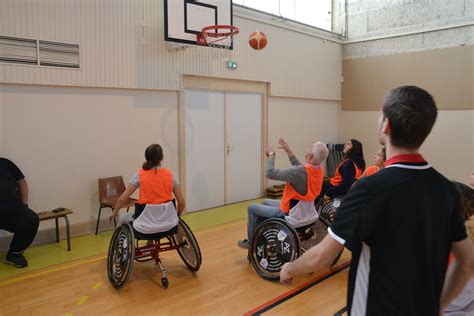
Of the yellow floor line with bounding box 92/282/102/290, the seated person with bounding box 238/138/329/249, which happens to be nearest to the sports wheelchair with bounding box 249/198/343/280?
the seated person with bounding box 238/138/329/249

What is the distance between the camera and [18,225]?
4.24 metres

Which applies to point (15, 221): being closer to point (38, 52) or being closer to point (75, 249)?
point (75, 249)

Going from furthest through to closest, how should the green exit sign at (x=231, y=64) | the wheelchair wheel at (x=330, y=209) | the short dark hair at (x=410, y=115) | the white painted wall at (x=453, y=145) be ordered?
the white painted wall at (x=453, y=145), the green exit sign at (x=231, y=64), the wheelchair wheel at (x=330, y=209), the short dark hair at (x=410, y=115)

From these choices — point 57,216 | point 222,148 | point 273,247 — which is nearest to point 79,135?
point 57,216

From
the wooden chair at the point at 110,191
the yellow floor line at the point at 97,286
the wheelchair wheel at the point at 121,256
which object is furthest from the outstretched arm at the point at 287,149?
the wooden chair at the point at 110,191

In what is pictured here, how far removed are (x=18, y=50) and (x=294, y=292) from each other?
4.01m

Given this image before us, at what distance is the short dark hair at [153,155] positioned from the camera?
3688 millimetres

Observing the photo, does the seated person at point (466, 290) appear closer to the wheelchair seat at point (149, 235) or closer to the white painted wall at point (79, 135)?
the wheelchair seat at point (149, 235)

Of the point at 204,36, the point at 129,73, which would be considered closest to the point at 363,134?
the point at 204,36

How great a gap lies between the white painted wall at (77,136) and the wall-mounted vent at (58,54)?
1.02ft

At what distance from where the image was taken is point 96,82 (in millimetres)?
5352

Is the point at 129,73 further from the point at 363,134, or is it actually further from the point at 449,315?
the point at 363,134

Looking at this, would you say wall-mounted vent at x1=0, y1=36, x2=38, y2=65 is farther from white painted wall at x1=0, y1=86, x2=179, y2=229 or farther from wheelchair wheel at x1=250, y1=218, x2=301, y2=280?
wheelchair wheel at x1=250, y1=218, x2=301, y2=280

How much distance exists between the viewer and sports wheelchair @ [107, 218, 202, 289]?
3.58m
